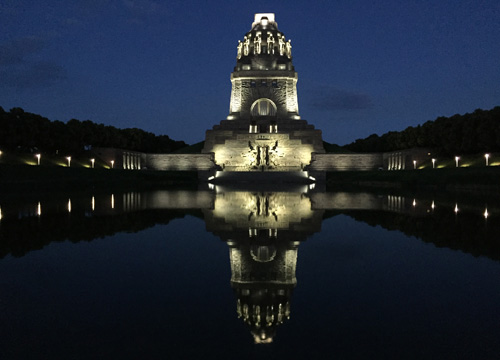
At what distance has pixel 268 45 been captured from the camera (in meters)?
69.3

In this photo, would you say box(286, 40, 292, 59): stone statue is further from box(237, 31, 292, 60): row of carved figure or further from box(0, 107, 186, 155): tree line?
box(0, 107, 186, 155): tree line

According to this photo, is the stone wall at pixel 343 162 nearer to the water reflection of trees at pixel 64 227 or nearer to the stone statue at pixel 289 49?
the stone statue at pixel 289 49

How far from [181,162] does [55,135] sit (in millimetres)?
17371

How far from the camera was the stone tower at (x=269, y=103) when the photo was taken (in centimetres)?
5997

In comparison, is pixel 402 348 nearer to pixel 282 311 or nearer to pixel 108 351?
pixel 282 311

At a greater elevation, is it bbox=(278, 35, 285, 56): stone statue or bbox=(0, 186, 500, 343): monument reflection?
bbox=(278, 35, 285, 56): stone statue

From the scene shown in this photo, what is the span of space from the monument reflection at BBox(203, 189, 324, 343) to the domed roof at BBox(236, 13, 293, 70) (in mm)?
59118

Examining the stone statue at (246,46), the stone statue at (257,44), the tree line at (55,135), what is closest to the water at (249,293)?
the tree line at (55,135)

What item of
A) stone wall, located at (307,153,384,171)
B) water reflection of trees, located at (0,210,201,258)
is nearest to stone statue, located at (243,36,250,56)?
stone wall, located at (307,153,384,171)

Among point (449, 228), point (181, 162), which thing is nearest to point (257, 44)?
point (181, 162)

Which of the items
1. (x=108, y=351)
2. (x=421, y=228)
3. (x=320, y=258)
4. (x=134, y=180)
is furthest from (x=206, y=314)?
(x=134, y=180)

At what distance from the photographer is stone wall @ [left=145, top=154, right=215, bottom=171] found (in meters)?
60.1

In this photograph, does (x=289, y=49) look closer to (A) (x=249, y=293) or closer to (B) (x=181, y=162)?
(B) (x=181, y=162)

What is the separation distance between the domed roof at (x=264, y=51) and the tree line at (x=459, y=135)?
2267 cm
